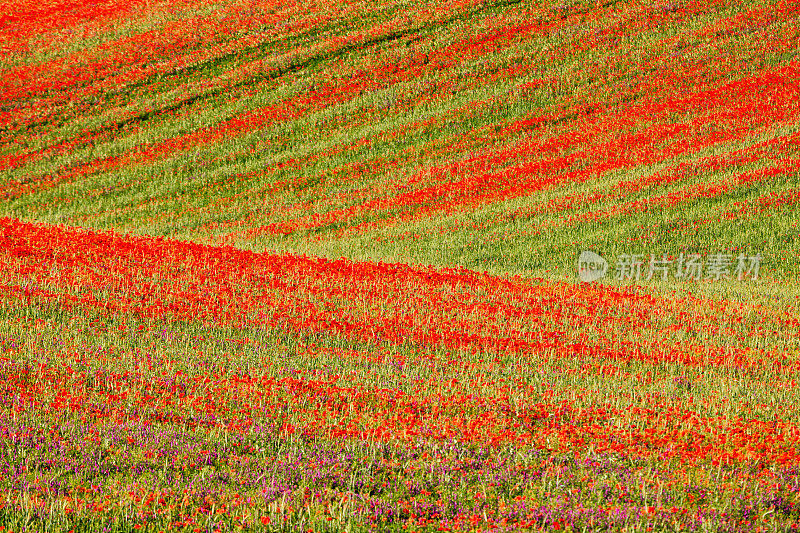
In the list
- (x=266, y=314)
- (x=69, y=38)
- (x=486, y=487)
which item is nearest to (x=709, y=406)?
(x=486, y=487)

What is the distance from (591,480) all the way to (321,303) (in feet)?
26.2

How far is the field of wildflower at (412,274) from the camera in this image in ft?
19.5

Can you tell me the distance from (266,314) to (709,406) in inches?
267

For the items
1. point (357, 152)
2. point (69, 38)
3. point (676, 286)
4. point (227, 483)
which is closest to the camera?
point (227, 483)

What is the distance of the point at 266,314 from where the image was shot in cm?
1224

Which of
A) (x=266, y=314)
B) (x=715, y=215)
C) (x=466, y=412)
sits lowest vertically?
(x=466, y=412)

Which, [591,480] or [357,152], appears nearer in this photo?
[591,480]

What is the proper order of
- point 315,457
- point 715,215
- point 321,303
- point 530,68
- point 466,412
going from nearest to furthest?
point 315,457 < point 466,412 < point 321,303 < point 715,215 < point 530,68

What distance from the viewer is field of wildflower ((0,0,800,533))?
5.96m

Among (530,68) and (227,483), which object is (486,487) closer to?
(227,483)

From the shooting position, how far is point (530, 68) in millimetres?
41250

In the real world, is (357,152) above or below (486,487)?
above

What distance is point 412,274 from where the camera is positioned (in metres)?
17.6

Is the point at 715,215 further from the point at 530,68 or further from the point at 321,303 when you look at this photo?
the point at 530,68
